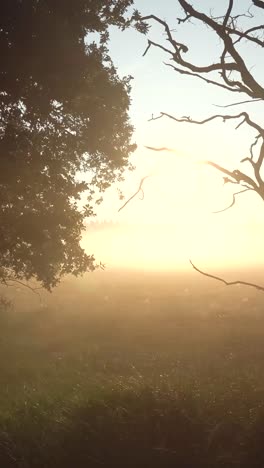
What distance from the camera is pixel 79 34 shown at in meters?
11.4

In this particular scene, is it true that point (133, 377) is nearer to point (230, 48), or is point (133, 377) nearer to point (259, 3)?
point (230, 48)

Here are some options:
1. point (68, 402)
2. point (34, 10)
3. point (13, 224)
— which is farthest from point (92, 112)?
point (68, 402)

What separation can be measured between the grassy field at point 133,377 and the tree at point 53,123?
15.0 feet

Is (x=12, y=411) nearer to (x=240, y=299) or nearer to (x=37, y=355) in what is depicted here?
(x=37, y=355)

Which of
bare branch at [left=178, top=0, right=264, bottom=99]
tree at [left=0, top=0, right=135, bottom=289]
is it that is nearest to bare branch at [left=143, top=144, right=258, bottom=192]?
bare branch at [left=178, top=0, right=264, bottom=99]

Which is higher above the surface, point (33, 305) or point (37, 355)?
point (33, 305)

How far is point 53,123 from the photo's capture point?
40.3ft

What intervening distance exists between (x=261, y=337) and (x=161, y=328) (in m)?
6.79

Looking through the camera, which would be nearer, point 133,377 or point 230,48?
point 230,48

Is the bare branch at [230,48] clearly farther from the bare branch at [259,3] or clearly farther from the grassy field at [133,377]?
the grassy field at [133,377]

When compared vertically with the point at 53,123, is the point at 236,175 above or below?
below

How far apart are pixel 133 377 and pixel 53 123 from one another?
24.8 feet

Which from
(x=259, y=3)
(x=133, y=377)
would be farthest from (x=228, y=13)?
(x=133, y=377)

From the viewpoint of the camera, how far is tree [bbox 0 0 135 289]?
1060 cm
